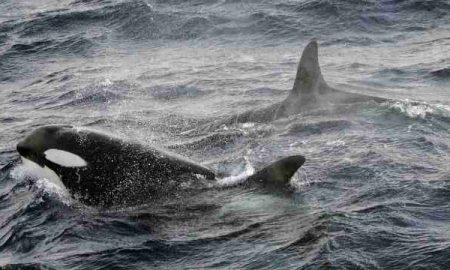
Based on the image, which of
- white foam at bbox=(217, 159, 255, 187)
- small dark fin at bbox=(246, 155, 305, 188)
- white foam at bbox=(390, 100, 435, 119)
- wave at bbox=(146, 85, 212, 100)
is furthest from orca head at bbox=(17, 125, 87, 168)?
wave at bbox=(146, 85, 212, 100)

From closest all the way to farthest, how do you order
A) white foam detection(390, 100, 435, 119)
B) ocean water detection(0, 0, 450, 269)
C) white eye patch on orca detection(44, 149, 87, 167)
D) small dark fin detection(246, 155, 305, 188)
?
ocean water detection(0, 0, 450, 269) → small dark fin detection(246, 155, 305, 188) → white eye patch on orca detection(44, 149, 87, 167) → white foam detection(390, 100, 435, 119)

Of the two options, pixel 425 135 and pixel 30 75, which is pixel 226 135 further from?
pixel 30 75

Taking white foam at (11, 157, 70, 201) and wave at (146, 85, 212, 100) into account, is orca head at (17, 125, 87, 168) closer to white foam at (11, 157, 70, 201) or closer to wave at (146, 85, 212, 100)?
white foam at (11, 157, 70, 201)

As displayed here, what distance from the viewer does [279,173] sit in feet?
32.9

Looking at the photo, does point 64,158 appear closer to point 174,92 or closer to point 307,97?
point 307,97

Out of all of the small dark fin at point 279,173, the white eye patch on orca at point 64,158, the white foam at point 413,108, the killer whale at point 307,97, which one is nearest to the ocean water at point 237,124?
the white foam at point 413,108

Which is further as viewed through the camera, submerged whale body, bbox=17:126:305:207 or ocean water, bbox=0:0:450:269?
submerged whale body, bbox=17:126:305:207

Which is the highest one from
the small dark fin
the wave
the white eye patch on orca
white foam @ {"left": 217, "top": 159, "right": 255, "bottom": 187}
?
the white eye patch on orca

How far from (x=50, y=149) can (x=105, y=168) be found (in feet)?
2.80

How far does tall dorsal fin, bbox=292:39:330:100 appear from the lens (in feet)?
51.1

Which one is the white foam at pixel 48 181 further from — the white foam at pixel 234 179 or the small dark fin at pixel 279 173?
the small dark fin at pixel 279 173

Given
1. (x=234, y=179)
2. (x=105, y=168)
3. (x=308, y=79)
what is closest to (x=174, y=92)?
(x=308, y=79)

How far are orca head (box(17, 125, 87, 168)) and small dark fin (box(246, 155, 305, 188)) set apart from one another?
8.44ft

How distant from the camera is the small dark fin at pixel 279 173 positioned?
32.0ft
